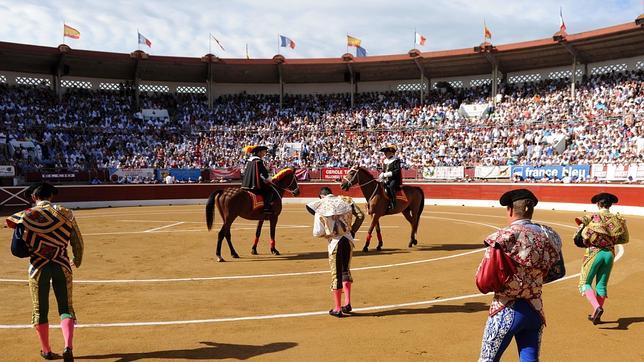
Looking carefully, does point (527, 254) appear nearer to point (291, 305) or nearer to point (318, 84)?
point (291, 305)

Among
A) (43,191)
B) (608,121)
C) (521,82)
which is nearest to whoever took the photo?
(43,191)

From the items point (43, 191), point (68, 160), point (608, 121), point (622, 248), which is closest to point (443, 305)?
point (43, 191)

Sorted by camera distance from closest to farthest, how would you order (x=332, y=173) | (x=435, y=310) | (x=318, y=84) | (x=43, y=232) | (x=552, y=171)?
(x=43, y=232), (x=435, y=310), (x=552, y=171), (x=332, y=173), (x=318, y=84)

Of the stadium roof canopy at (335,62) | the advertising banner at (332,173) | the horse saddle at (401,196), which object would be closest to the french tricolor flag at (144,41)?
the stadium roof canopy at (335,62)

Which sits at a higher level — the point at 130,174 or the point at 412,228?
the point at 130,174

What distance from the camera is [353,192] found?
32.0m

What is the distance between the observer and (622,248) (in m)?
12.0

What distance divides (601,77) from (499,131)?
7.68 m

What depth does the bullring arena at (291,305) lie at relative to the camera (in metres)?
5.46

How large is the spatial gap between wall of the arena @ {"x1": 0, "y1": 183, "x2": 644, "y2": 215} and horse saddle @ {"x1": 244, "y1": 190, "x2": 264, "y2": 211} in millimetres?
17723

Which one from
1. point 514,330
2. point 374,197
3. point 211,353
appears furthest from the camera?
point 374,197

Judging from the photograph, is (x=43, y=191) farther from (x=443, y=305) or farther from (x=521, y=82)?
(x=521, y=82)

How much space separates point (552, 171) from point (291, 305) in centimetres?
Result: 2293

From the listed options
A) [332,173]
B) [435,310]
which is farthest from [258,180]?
[332,173]
